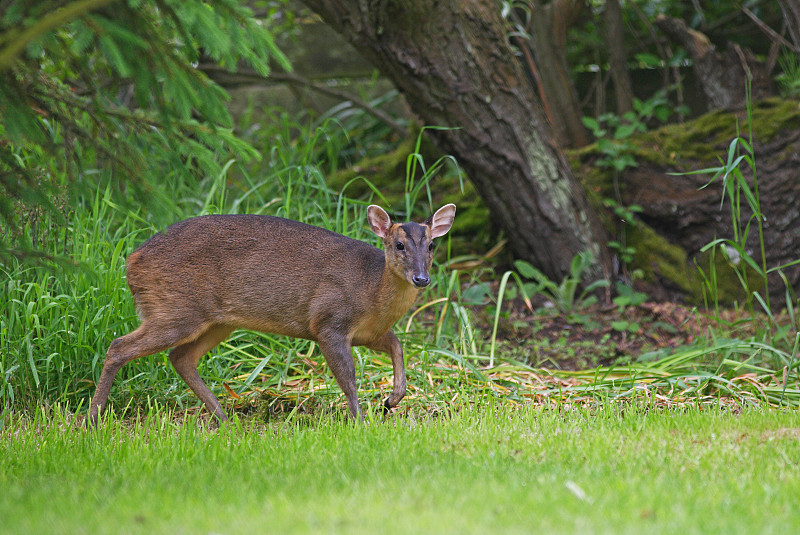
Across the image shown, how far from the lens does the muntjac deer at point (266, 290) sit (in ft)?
14.9

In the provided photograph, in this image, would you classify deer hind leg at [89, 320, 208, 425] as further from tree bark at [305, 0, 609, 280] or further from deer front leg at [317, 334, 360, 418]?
tree bark at [305, 0, 609, 280]

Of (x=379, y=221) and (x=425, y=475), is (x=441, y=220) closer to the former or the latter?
(x=379, y=221)

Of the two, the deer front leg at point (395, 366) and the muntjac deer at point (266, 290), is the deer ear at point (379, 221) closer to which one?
the muntjac deer at point (266, 290)

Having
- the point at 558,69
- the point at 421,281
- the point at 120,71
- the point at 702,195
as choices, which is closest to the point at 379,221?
the point at 421,281

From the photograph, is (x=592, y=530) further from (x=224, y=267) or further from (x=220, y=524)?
(x=224, y=267)

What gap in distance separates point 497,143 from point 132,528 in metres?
4.48

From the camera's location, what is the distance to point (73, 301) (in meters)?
5.08

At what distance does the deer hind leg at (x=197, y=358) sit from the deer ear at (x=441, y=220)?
4.30 ft

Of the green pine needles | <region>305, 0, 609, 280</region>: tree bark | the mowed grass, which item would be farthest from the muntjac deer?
<region>305, 0, 609, 280</region>: tree bark

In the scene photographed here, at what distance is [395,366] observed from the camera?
4.74 m

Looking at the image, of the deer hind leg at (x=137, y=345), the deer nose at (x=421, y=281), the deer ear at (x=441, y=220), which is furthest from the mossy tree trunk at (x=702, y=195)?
the deer hind leg at (x=137, y=345)

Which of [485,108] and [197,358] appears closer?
[197,358]

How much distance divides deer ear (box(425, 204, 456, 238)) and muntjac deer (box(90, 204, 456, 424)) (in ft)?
0.32

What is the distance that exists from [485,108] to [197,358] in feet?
9.34
